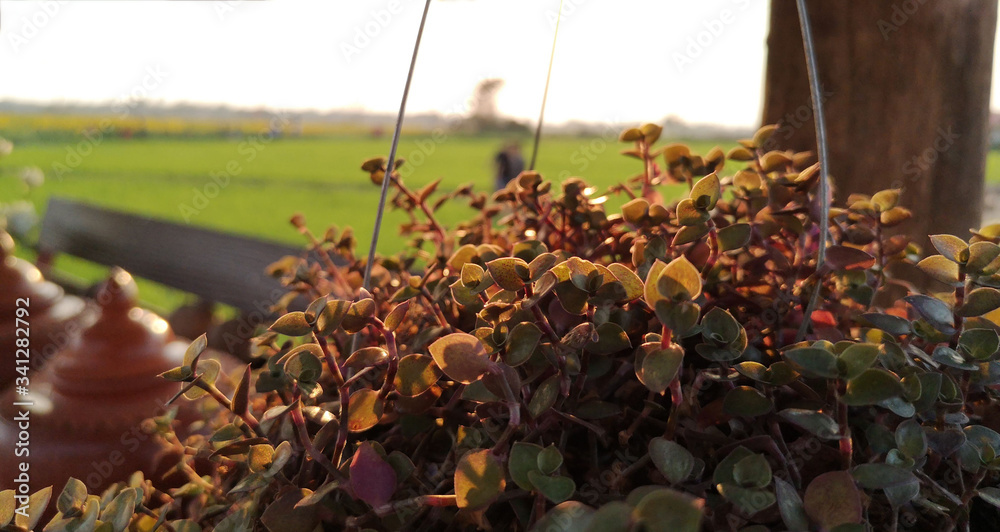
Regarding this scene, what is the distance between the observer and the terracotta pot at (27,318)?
0.97 meters

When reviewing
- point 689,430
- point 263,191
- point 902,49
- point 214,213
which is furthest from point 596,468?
point 263,191

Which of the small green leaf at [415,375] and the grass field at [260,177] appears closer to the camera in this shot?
the small green leaf at [415,375]

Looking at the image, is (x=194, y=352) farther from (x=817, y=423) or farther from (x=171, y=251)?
(x=171, y=251)

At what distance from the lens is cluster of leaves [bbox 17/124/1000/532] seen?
1.16ft

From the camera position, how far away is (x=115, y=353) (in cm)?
77

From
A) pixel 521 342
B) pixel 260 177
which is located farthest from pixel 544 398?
pixel 260 177

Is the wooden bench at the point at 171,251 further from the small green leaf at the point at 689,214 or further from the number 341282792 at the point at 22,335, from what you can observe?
the small green leaf at the point at 689,214

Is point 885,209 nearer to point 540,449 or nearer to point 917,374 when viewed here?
point 917,374

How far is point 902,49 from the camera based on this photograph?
3.41ft

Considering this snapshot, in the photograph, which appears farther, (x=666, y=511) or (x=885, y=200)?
(x=885, y=200)

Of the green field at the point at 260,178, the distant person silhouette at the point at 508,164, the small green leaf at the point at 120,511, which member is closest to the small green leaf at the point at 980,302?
the small green leaf at the point at 120,511

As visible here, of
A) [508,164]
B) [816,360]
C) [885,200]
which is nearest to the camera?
[816,360]

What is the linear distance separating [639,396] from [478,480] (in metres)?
0.19

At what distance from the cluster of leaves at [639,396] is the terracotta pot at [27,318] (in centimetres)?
58
